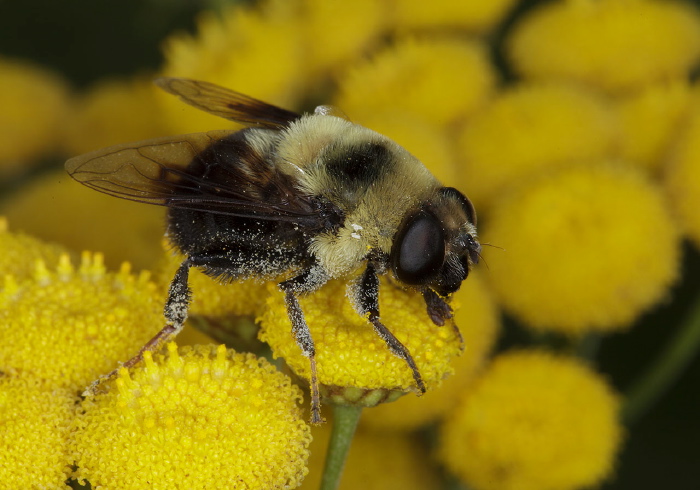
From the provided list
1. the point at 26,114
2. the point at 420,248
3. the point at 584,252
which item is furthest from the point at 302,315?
the point at 26,114

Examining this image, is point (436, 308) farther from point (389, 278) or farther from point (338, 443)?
point (338, 443)

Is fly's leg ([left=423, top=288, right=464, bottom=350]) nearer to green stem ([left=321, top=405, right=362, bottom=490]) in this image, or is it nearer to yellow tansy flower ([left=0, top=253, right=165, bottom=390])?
green stem ([left=321, top=405, right=362, bottom=490])

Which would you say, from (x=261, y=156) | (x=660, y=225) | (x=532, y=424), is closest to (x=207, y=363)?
(x=261, y=156)

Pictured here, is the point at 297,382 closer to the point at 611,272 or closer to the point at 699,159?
the point at 611,272

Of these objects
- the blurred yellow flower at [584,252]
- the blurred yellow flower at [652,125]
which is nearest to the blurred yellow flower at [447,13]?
the blurred yellow flower at [652,125]

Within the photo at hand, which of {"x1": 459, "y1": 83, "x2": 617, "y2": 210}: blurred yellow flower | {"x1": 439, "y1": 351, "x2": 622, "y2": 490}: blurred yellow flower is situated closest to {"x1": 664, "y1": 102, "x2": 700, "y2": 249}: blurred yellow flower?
{"x1": 459, "y1": 83, "x2": 617, "y2": 210}: blurred yellow flower
